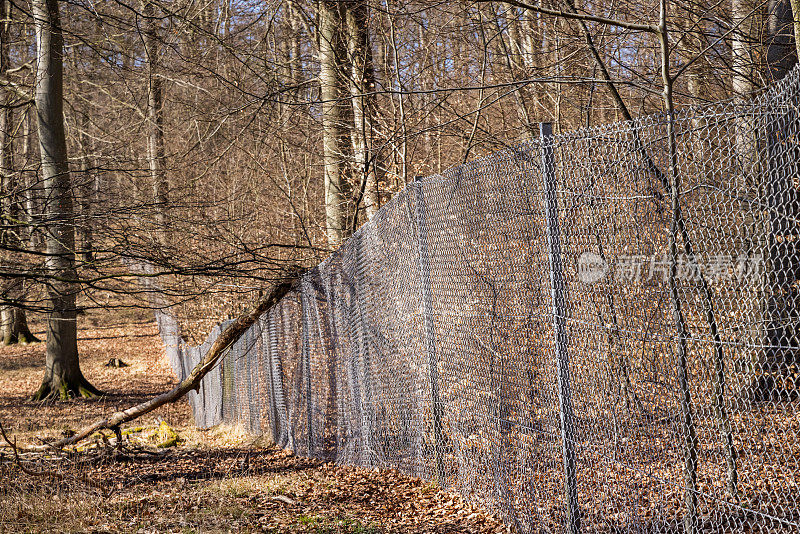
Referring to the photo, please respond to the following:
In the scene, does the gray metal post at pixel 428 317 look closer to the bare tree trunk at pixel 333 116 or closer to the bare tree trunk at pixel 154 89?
the bare tree trunk at pixel 154 89

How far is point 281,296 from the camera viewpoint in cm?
966

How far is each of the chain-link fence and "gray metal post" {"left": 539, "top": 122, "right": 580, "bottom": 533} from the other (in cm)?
1

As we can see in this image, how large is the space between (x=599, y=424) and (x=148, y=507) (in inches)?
162

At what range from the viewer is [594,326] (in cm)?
442

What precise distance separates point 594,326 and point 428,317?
1737 millimetres

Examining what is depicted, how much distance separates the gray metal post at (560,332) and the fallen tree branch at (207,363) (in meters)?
5.24

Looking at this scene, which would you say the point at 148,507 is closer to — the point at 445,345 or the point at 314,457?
the point at 314,457

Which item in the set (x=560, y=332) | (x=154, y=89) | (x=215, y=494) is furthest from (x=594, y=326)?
(x=154, y=89)

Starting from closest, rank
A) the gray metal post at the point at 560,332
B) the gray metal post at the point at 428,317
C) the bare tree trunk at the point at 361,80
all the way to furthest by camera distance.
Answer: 1. the gray metal post at the point at 560,332
2. the gray metal post at the point at 428,317
3. the bare tree trunk at the point at 361,80

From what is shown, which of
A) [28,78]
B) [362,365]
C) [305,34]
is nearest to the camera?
[362,365]

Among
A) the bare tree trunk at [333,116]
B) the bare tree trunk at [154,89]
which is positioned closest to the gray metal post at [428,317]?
the bare tree trunk at [154,89]

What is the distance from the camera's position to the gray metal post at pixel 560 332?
13.6 ft

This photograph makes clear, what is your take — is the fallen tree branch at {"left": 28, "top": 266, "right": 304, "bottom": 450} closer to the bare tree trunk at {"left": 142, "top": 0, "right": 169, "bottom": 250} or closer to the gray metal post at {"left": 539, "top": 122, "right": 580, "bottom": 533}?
the bare tree trunk at {"left": 142, "top": 0, "right": 169, "bottom": 250}

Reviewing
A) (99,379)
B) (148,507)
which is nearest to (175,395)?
(148,507)
